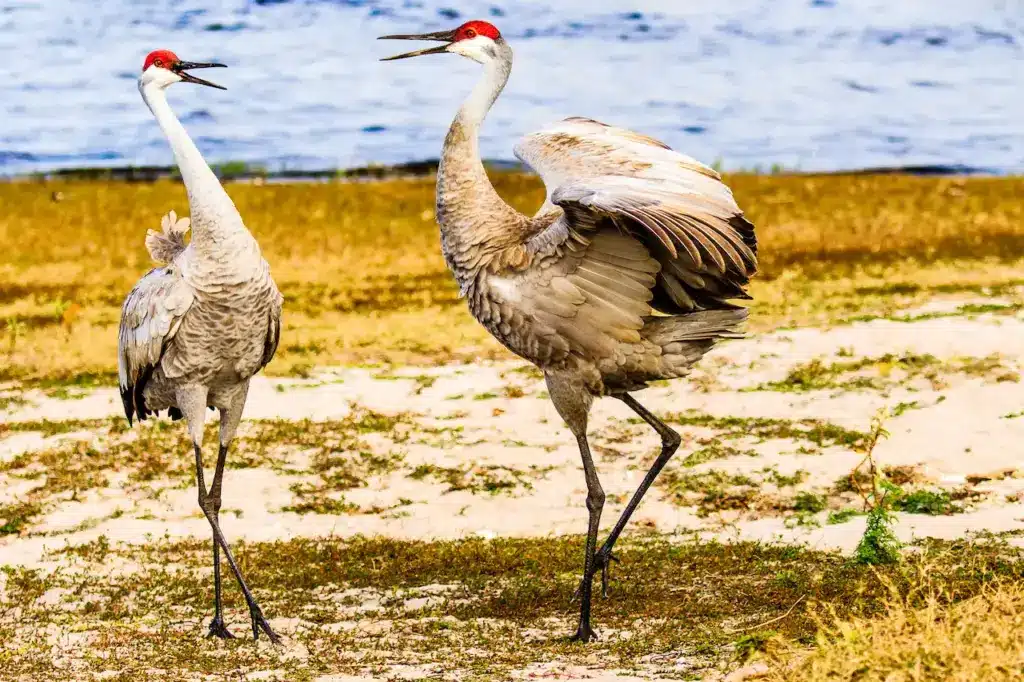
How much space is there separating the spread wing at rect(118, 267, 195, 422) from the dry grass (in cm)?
303

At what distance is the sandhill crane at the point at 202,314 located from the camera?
19.7ft

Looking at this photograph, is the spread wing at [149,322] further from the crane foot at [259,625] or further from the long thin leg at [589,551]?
the long thin leg at [589,551]

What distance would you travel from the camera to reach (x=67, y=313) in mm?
12750

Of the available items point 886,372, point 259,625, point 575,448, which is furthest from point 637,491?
point 886,372

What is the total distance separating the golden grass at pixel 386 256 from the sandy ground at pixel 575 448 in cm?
122

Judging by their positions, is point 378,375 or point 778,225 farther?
point 778,225

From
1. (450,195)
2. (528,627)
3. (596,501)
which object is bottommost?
(528,627)

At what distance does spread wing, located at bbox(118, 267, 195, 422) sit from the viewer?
20.0 feet

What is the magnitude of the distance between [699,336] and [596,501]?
0.82 m

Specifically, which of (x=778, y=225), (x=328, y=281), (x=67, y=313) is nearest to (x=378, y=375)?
(x=67, y=313)

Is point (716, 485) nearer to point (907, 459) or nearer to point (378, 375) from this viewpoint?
point (907, 459)

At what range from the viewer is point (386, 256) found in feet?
54.5

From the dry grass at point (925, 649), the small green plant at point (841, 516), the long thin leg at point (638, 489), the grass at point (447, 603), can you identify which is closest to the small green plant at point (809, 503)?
the small green plant at point (841, 516)

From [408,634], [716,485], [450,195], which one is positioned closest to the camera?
[408,634]
